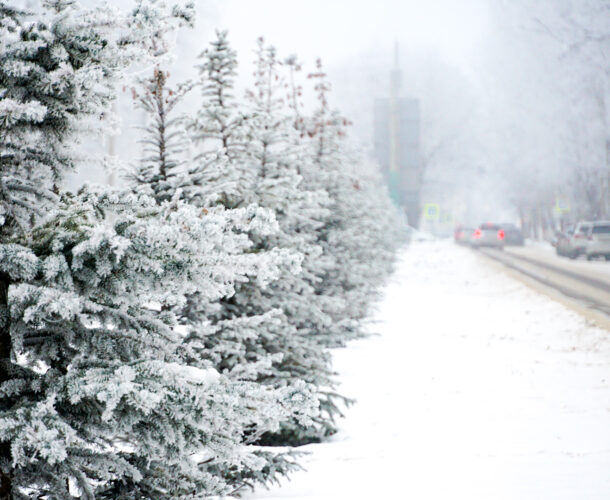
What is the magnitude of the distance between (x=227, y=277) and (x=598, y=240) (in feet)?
93.9

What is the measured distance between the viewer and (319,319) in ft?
21.2

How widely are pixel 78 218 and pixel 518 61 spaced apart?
34.0 metres

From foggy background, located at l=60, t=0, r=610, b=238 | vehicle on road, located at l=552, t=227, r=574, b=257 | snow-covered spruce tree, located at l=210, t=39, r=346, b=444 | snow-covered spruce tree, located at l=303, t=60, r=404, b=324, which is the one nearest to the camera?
snow-covered spruce tree, located at l=210, t=39, r=346, b=444

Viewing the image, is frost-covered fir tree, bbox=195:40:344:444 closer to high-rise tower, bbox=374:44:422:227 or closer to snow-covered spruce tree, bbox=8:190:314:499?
snow-covered spruce tree, bbox=8:190:314:499

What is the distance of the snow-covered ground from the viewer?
4523 mm

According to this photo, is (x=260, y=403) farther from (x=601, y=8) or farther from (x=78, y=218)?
(x=601, y=8)

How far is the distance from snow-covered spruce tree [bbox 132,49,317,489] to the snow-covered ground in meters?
0.67

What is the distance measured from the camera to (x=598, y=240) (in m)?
28.4

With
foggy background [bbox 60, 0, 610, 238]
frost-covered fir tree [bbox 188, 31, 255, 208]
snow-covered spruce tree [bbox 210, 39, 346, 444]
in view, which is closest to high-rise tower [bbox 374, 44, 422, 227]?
foggy background [bbox 60, 0, 610, 238]

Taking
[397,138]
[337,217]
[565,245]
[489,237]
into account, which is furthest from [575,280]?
[489,237]

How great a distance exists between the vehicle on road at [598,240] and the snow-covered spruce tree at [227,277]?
2636 cm

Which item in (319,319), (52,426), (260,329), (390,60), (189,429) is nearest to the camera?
(52,426)

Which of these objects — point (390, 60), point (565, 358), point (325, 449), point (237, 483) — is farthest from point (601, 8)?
point (390, 60)

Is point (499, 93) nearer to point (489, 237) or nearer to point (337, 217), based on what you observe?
point (489, 237)
